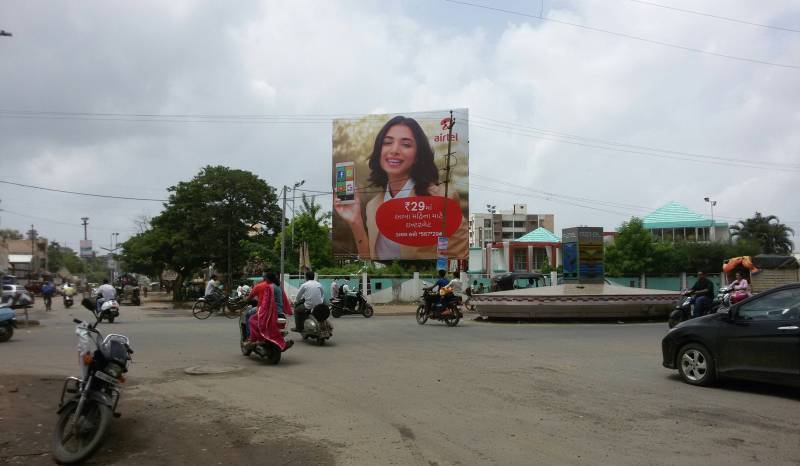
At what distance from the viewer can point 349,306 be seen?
23422 millimetres

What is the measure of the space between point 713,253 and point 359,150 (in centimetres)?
2943

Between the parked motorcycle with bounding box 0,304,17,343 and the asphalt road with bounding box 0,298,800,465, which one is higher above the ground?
the parked motorcycle with bounding box 0,304,17,343

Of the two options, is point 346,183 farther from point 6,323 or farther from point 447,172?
point 6,323

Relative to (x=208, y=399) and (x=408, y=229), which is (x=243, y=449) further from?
(x=408, y=229)

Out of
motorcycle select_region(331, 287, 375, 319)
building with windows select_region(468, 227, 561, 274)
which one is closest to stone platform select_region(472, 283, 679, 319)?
motorcycle select_region(331, 287, 375, 319)

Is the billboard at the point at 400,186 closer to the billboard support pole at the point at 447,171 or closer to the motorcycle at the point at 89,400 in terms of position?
the billboard support pole at the point at 447,171

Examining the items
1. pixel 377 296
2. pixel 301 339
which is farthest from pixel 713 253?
pixel 301 339

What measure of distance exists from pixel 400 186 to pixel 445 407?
98.7 ft

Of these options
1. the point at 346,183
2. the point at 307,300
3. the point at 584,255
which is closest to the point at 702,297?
the point at 584,255

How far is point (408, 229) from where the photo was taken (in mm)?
36406

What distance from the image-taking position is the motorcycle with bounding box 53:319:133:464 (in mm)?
4938

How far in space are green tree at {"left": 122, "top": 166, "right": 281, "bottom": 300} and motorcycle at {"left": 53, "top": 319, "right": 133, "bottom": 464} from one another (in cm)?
3008

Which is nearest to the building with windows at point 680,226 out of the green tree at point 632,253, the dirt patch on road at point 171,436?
the green tree at point 632,253

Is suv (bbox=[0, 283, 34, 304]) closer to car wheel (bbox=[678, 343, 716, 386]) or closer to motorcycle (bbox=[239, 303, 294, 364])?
motorcycle (bbox=[239, 303, 294, 364])
